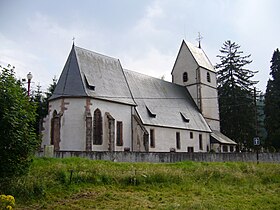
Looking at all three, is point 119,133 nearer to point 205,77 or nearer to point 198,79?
point 198,79

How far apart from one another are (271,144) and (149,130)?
60.0 ft

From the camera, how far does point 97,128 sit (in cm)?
2911

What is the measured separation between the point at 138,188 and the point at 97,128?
1454cm

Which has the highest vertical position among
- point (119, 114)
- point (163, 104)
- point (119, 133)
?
point (163, 104)

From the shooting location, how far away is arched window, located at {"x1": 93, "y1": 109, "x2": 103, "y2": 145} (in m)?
28.9

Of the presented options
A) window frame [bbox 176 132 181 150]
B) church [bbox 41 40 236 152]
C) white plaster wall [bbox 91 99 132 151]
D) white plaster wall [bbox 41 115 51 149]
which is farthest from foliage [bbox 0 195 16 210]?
window frame [bbox 176 132 181 150]

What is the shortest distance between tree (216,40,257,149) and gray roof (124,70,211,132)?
7.95 meters

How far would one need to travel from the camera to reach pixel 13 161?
12562 mm

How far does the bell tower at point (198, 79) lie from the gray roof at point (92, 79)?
13.4m

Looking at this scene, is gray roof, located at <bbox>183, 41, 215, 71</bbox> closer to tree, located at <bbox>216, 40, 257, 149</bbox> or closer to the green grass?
tree, located at <bbox>216, 40, 257, 149</bbox>

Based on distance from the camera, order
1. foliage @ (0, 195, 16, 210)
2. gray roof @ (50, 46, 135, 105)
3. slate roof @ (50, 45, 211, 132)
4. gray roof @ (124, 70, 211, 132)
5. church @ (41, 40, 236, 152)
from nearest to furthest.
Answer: foliage @ (0, 195, 16, 210) → church @ (41, 40, 236, 152) → gray roof @ (50, 46, 135, 105) → slate roof @ (50, 45, 211, 132) → gray roof @ (124, 70, 211, 132)

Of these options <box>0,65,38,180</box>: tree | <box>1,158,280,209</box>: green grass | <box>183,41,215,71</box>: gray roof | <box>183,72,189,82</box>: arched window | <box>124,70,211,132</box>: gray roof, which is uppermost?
<box>183,41,215,71</box>: gray roof

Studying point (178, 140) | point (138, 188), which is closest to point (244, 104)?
point (178, 140)

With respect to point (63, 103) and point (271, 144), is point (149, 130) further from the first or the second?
point (271, 144)
